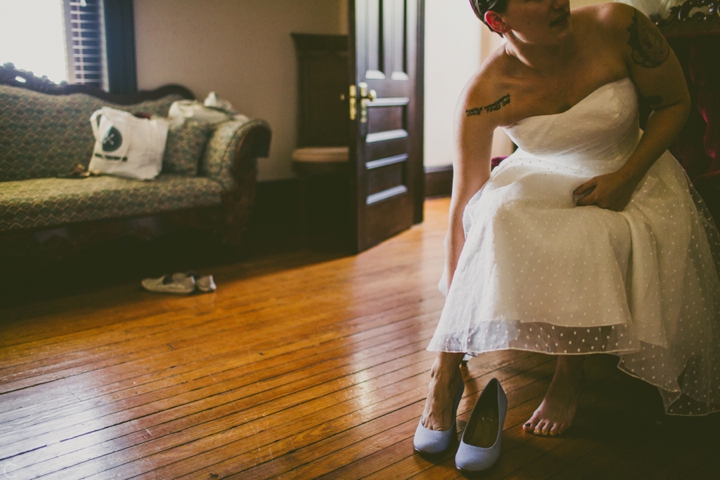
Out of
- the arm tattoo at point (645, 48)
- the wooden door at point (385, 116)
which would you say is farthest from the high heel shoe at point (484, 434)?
the wooden door at point (385, 116)

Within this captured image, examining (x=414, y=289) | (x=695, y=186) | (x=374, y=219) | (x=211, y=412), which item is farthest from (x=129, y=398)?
(x=374, y=219)

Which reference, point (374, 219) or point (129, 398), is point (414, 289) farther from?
point (129, 398)

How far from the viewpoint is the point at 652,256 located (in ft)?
4.35

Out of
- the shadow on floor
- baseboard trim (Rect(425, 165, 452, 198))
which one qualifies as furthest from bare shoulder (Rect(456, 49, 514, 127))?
baseboard trim (Rect(425, 165, 452, 198))

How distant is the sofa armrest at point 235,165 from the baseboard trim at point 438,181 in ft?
6.85

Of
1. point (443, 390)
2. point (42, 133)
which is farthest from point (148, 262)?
point (443, 390)

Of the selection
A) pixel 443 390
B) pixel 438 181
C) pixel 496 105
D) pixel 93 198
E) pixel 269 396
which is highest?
pixel 496 105

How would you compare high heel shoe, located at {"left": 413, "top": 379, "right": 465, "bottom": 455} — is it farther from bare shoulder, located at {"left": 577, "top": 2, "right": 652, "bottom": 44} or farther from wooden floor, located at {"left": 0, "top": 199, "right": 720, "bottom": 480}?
bare shoulder, located at {"left": 577, "top": 2, "right": 652, "bottom": 44}

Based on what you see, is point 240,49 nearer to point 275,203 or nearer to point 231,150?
point 275,203

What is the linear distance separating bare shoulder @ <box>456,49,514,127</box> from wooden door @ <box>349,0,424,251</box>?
1723mm

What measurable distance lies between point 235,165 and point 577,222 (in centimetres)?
Answer: 218

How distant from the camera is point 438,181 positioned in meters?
5.12

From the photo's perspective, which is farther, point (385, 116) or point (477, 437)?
point (385, 116)

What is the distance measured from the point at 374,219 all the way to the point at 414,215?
68cm
